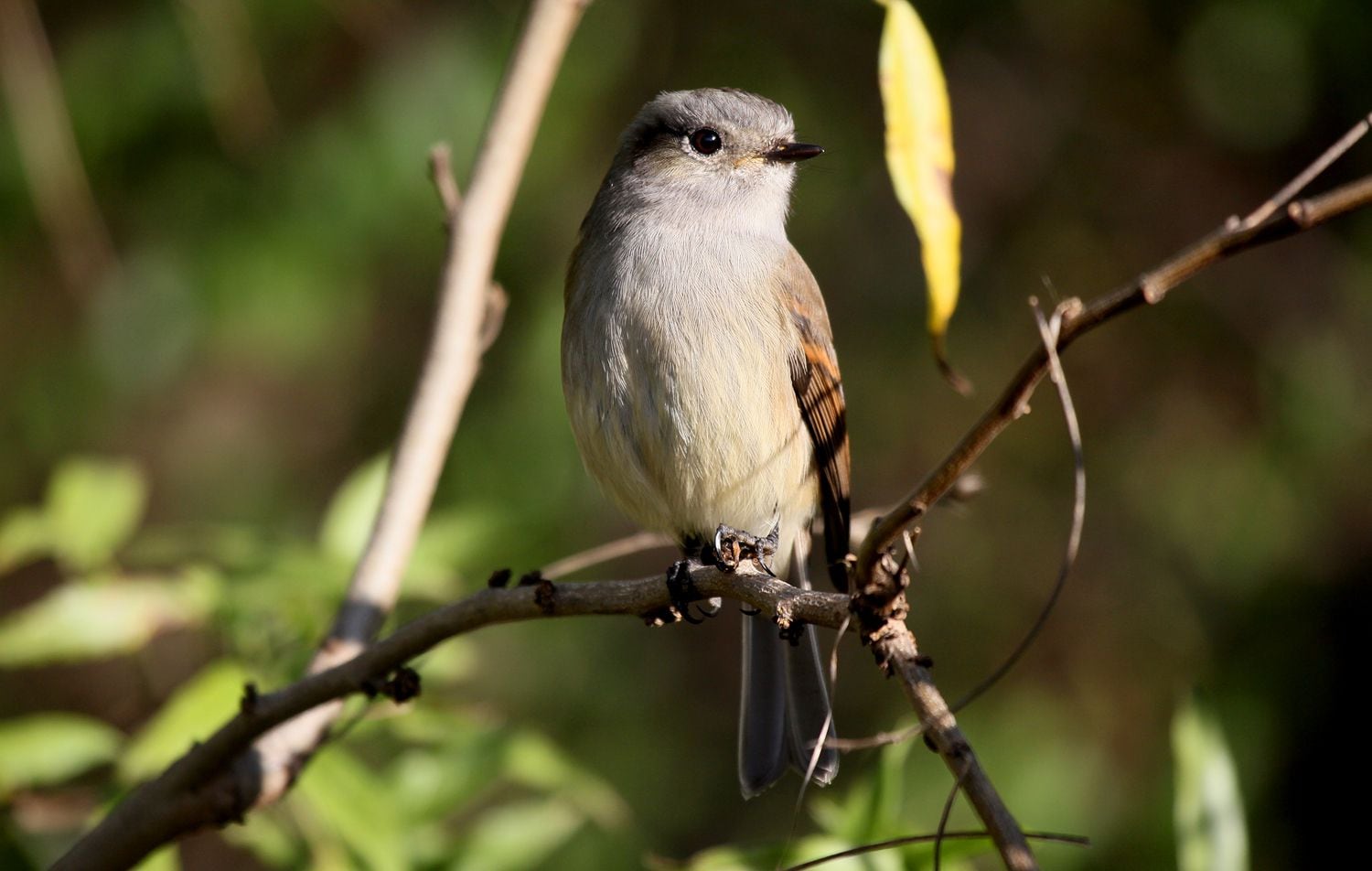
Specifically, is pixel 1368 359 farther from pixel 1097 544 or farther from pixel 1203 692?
pixel 1203 692

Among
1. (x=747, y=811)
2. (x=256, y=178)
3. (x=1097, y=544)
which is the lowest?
(x=747, y=811)

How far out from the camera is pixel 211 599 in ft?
8.32

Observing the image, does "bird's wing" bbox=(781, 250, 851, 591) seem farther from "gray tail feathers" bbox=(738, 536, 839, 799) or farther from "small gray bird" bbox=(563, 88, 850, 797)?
"gray tail feathers" bbox=(738, 536, 839, 799)

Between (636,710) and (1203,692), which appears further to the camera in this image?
(636,710)

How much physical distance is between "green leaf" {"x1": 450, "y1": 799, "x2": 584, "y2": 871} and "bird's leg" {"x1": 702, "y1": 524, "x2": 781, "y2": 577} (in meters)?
0.58

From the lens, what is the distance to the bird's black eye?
11.8 feet

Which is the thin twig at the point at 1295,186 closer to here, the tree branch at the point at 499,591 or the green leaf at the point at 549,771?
the tree branch at the point at 499,591

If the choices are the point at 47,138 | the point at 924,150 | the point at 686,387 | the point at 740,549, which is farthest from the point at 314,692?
the point at 47,138

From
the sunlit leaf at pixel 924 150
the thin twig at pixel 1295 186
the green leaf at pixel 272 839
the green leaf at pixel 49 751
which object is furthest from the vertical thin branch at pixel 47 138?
the thin twig at pixel 1295 186

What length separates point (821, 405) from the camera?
3236 mm

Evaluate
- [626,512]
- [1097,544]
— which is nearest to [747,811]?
[1097,544]

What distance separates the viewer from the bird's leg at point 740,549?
2.18 meters

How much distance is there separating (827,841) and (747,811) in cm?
345

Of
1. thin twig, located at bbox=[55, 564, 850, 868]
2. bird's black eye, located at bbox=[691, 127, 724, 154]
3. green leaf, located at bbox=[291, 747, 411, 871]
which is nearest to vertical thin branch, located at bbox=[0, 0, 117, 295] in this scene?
bird's black eye, located at bbox=[691, 127, 724, 154]
